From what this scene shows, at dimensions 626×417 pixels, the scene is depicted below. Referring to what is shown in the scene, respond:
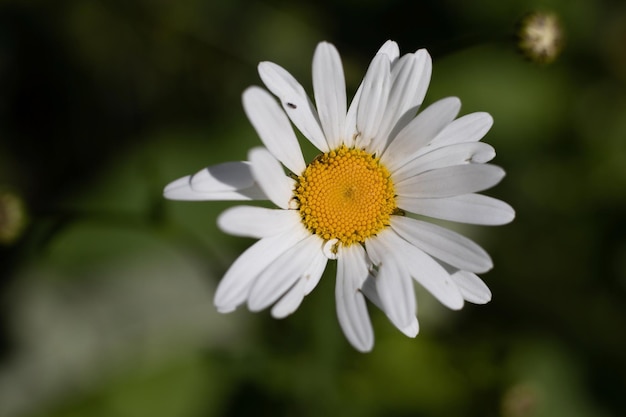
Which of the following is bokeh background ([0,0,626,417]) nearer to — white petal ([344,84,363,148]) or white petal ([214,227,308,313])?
white petal ([344,84,363,148])

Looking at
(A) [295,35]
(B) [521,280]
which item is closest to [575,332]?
(B) [521,280]

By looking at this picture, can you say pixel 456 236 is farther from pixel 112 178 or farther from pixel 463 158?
pixel 112 178

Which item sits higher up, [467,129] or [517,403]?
[467,129]

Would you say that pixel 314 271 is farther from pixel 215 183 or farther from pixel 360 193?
pixel 215 183

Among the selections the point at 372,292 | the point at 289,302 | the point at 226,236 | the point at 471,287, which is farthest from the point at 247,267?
the point at 226,236

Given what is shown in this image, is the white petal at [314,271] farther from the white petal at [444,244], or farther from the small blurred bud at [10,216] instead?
the small blurred bud at [10,216]

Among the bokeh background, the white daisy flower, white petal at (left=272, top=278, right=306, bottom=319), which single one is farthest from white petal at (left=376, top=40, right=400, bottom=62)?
the bokeh background
